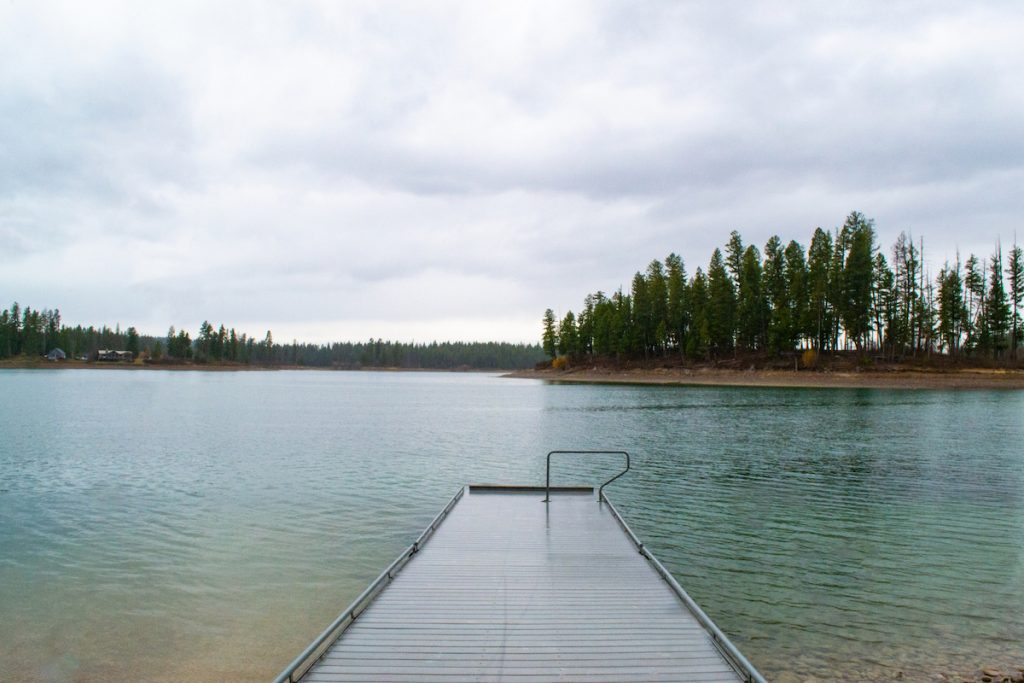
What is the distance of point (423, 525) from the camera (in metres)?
17.6

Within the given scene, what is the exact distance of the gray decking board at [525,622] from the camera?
7.18 metres

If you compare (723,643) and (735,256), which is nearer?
(723,643)

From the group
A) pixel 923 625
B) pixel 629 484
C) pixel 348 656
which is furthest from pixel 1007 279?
pixel 348 656

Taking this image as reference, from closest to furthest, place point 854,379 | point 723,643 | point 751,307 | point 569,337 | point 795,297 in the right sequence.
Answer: point 723,643
point 854,379
point 795,297
point 751,307
point 569,337

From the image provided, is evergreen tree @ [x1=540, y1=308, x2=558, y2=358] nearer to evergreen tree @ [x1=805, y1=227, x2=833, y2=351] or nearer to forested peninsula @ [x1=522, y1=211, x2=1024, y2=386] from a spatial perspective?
forested peninsula @ [x1=522, y1=211, x2=1024, y2=386]

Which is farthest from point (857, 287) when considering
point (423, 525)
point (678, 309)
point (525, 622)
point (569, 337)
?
point (525, 622)

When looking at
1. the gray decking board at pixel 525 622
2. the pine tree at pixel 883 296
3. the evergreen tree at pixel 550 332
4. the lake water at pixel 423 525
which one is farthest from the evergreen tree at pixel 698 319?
the gray decking board at pixel 525 622

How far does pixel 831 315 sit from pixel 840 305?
3399 millimetres

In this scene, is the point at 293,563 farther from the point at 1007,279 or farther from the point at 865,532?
the point at 1007,279

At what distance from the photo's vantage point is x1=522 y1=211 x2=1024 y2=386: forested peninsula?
10162 centimetres

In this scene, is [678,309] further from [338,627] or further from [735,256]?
[338,627]

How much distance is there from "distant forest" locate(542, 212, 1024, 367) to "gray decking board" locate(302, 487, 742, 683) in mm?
102251

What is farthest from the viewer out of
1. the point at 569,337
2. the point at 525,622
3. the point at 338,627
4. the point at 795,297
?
the point at 569,337

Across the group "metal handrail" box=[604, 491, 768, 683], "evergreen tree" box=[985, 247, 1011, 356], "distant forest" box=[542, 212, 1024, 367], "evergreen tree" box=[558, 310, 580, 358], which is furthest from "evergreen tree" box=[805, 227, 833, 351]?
"metal handrail" box=[604, 491, 768, 683]
